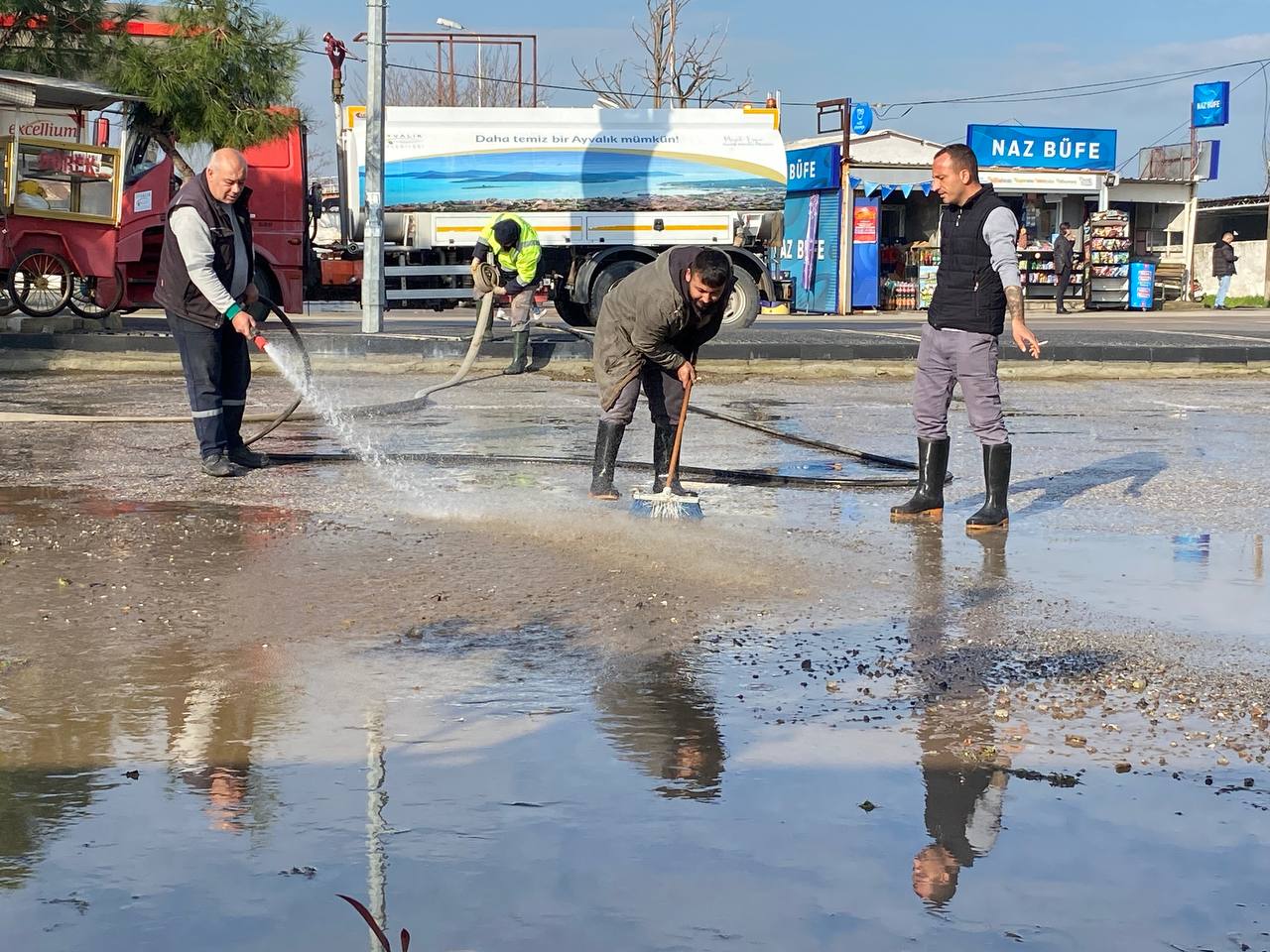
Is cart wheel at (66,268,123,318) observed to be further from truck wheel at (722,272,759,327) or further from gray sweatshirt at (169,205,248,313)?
gray sweatshirt at (169,205,248,313)

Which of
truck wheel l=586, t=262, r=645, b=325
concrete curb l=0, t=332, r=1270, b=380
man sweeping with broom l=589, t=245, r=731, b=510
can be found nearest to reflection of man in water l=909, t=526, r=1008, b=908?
man sweeping with broom l=589, t=245, r=731, b=510

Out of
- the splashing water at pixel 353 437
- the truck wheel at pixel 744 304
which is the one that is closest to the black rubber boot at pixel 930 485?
the splashing water at pixel 353 437

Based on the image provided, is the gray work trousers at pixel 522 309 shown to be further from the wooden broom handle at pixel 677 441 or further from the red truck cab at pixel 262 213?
the wooden broom handle at pixel 677 441

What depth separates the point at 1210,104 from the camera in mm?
38219

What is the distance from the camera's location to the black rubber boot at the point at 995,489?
23.7ft

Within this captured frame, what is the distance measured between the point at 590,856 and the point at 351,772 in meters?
0.76

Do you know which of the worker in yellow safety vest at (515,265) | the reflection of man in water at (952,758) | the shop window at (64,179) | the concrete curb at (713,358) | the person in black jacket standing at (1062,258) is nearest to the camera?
the reflection of man in water at (952,758)

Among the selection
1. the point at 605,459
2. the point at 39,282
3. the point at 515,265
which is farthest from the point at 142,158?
the point at 605,459

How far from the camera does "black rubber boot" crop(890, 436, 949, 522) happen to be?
24.5 ft

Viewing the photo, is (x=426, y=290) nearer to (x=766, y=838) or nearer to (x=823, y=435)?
(x=823, y=435)

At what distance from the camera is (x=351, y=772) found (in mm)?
3656

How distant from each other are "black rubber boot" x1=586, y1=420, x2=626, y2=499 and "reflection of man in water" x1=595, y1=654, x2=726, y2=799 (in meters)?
3.12

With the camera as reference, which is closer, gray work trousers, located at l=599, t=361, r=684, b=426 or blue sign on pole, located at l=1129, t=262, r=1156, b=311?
gray work trousers, located at l=599, t=361, r=684, b=426

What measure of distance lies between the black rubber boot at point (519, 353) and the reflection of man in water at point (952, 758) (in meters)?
9.74
